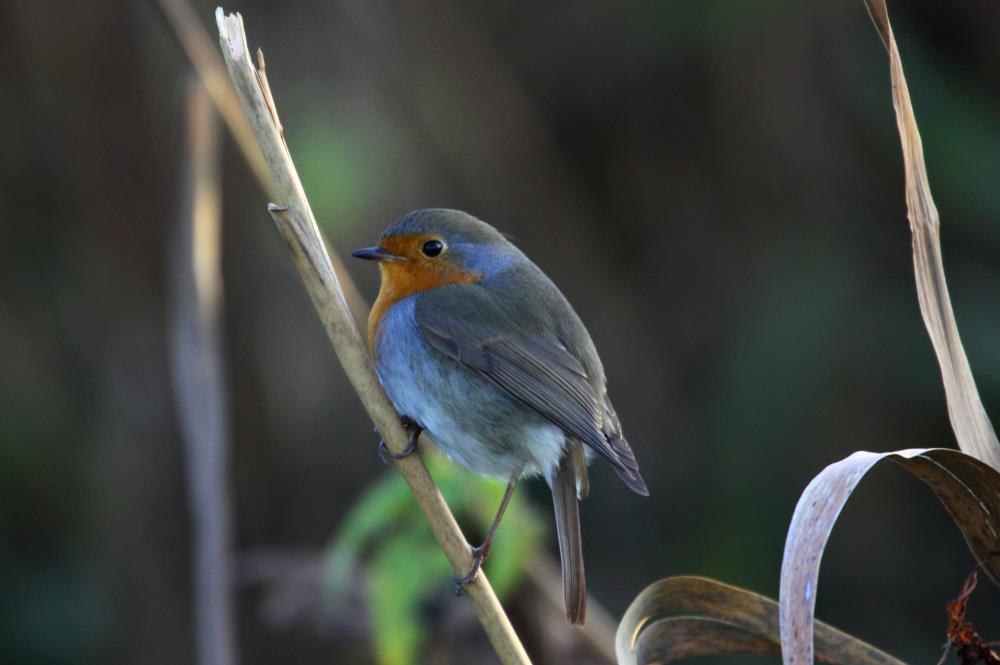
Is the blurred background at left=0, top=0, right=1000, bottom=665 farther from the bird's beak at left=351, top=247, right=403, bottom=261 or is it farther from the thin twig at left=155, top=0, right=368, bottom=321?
the bird's beak at left=351, top=247, right=403, bottom=261

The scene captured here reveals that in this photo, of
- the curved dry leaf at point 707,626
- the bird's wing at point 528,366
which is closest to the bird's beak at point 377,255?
the bird's wing at point 528,366

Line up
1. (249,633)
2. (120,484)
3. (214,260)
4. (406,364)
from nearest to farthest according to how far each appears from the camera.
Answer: (406,364)
(214,260)
(120,484)
(249,633)

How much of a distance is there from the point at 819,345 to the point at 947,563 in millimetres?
1078

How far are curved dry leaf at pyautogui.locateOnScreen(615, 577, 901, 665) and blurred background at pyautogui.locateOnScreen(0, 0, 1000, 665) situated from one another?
7.60 ft

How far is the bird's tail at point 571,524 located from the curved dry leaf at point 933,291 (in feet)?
2.86

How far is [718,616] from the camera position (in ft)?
5.86

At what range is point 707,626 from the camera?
1848 mm

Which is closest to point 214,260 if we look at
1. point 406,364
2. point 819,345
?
point 406,364

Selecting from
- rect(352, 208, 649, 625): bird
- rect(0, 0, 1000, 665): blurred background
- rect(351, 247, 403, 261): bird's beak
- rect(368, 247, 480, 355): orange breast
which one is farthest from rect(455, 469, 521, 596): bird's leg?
rect(0, 0, 1000, 665): blurred background

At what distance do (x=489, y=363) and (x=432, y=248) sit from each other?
387 millimetres

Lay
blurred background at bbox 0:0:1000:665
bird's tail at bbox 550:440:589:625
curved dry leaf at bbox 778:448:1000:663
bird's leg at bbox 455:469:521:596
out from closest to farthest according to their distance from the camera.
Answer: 1. curved dry leaf at bbox 778:448:1000:663
2. bird's leg at bbox 455:469:521:596
3. bird's tail at bbox 550:440:589:625
4. blurred background at bbox 0:0:1000:665

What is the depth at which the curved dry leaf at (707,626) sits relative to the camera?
1.72 m

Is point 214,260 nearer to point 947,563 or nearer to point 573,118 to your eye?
point 573,118

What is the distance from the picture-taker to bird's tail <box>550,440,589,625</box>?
232 centimetres
